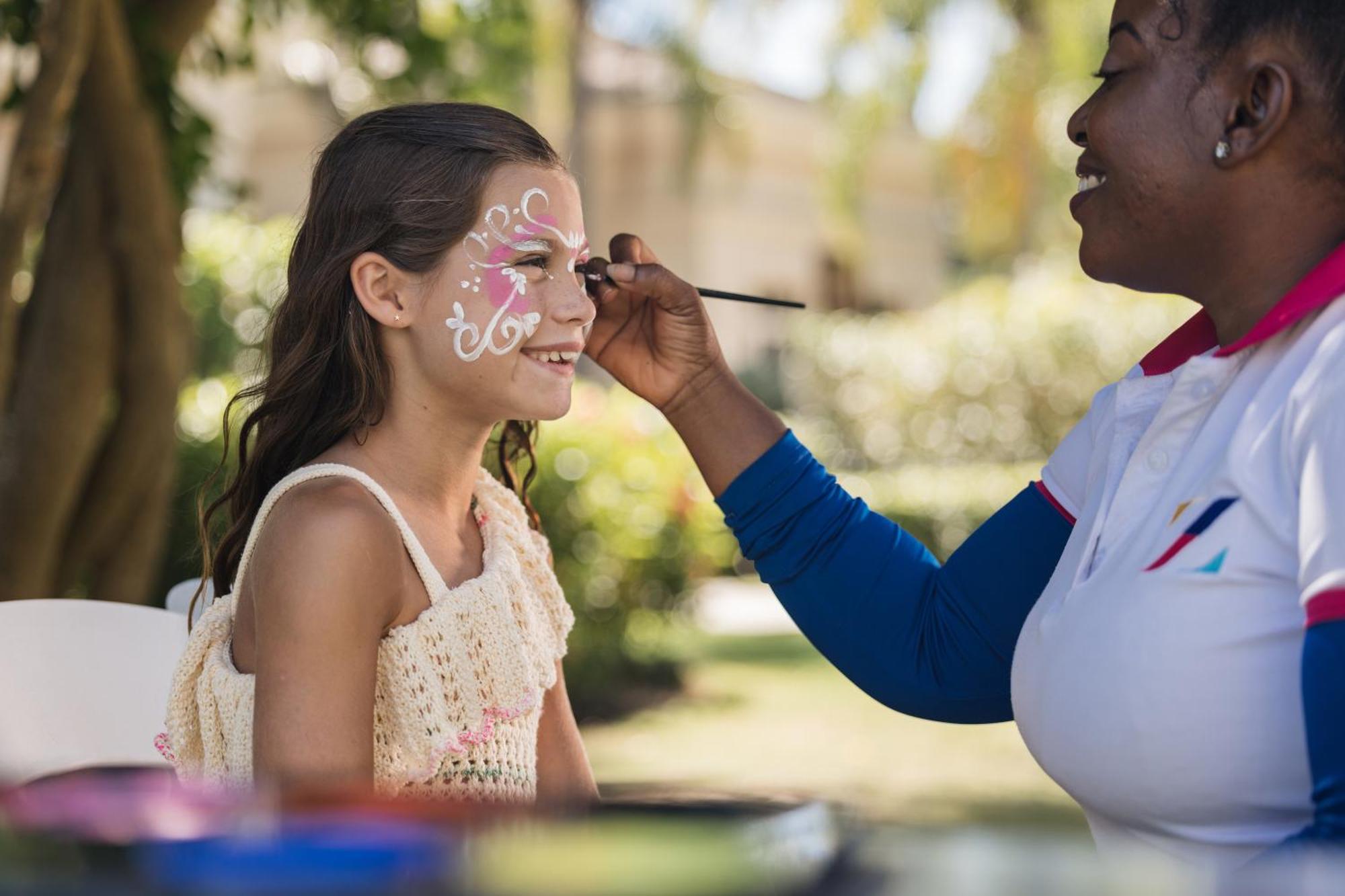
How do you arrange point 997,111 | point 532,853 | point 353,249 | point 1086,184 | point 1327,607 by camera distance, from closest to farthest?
point 532,853
point 1327,607
point 1086,184
point 353,249
point 997,111

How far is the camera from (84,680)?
2211 millimetres

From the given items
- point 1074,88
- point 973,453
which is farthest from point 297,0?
point 1074,88

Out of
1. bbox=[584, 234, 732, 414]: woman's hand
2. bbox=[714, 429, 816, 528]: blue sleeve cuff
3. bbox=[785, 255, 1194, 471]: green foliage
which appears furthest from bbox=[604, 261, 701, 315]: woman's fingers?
bbox=[785, 255, 1194, 471]: green foliage

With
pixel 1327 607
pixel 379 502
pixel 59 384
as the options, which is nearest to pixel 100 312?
pixel 59 384

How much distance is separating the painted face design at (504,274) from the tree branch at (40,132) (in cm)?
164

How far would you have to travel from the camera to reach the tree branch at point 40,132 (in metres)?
3.25

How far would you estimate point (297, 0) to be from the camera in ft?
18.1

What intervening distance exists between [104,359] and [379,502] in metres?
2.46

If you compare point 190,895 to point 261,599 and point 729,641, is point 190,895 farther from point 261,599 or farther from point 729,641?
point 729,641

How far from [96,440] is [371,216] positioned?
2499mm

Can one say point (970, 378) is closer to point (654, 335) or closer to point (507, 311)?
point (654, 335)

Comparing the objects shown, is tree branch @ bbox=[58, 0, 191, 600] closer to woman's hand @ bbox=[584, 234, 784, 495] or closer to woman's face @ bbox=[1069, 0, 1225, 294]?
woman's hand @ bbox=[584, 234, 784, 495]

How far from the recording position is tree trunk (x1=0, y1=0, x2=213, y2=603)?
12.7 feet

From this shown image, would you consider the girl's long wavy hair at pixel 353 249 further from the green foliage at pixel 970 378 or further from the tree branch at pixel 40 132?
the green foliage at pixel 970 378
